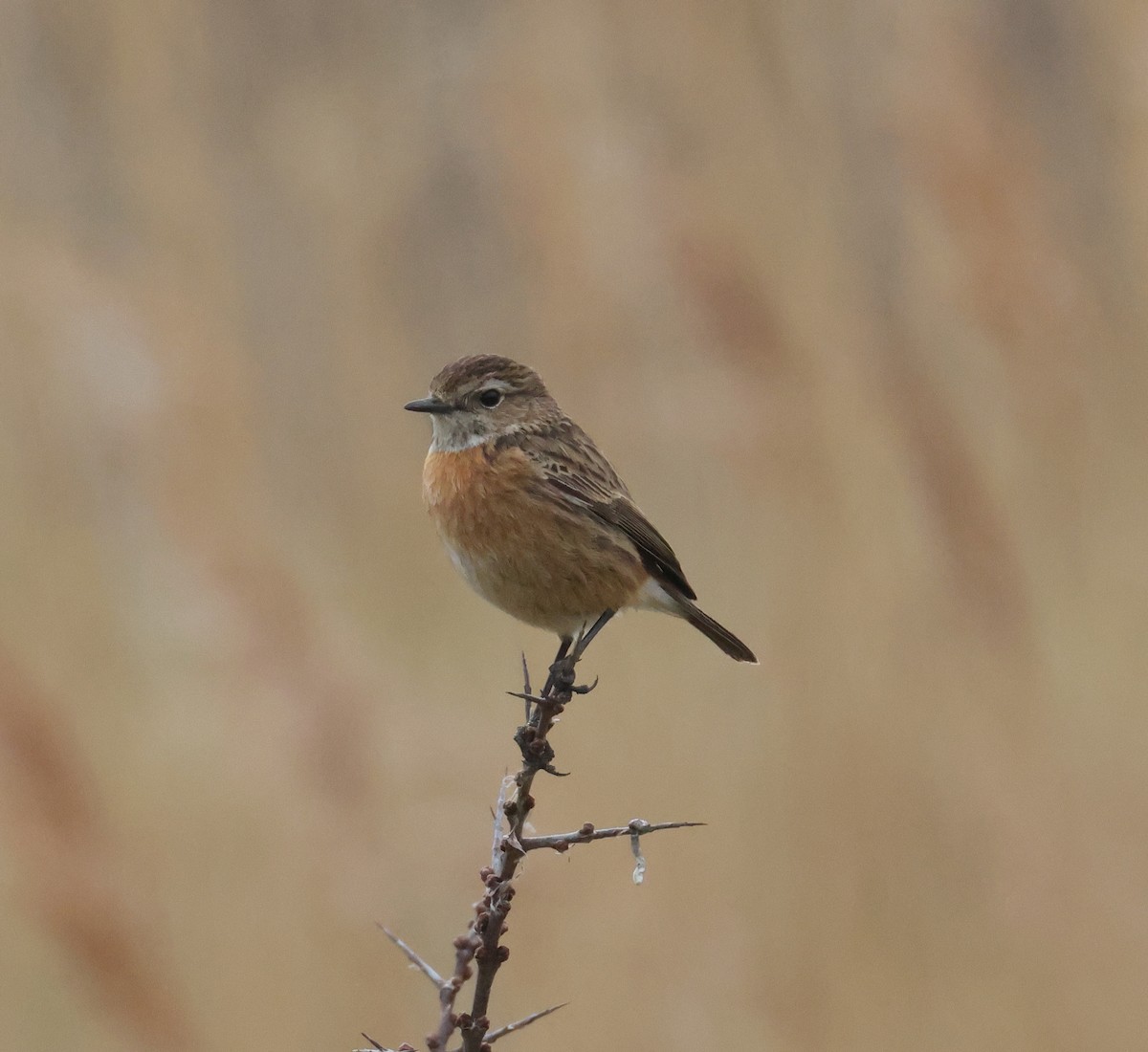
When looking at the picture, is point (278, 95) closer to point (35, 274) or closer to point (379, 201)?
point (379, 201)

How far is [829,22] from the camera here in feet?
19.8

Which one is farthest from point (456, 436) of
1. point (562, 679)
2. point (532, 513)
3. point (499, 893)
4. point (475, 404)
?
point (499, 893)

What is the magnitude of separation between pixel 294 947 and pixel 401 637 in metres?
1.35

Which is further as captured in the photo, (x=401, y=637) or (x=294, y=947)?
(x=401, y=637)

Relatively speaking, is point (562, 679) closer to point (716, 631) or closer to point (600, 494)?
point (600, 494)

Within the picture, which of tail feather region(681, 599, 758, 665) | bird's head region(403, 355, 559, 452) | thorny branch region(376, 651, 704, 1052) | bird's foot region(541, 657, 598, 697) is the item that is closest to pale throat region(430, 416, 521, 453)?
bird's head region(403, 355, 559, 452)

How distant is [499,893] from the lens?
2.18 metres

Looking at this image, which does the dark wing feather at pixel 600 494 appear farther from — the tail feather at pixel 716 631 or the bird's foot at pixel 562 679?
the bird's foot at pixel 562 679

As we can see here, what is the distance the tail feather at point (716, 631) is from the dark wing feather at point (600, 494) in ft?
0.62

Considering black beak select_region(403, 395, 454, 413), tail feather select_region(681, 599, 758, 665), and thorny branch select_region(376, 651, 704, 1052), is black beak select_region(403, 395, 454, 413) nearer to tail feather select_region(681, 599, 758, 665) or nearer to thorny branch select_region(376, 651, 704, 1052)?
tail feather select_region(681, 599, 758, 665)

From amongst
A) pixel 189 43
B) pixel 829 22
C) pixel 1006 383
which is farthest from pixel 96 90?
pixel 1006 383

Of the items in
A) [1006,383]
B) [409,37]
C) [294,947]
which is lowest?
[294,947]

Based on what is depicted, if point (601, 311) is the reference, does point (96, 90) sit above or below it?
above

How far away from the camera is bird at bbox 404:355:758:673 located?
12.0 ft
